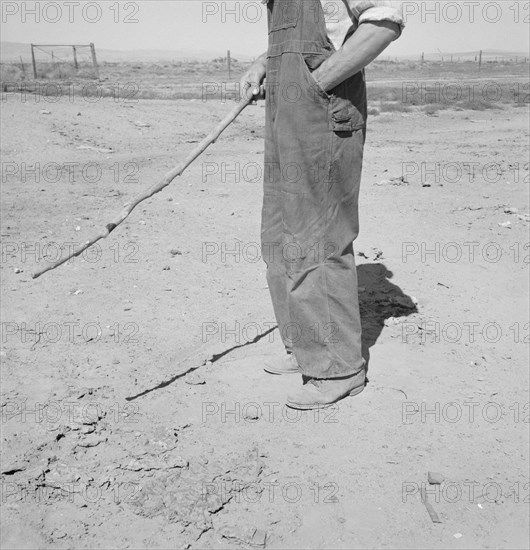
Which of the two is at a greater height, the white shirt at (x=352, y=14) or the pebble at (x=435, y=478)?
the white shirt at (x=352, y=14)

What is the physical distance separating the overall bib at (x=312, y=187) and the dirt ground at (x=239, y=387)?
0.36 meters

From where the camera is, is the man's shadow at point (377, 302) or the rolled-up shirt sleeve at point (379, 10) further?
the man's shadow at point (377, 302)

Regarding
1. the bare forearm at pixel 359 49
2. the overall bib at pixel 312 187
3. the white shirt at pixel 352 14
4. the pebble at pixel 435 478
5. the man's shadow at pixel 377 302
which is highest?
the white shirt at pixel 352 14

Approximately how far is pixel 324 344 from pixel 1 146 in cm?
702

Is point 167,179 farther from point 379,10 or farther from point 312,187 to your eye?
point 379,10

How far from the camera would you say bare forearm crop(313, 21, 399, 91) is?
2.50 metres

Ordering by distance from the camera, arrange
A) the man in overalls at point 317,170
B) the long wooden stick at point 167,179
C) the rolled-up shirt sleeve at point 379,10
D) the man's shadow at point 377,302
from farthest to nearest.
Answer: the man's shadow at point 377,302, the long wooden stick at point 167,179, the man in overalls at point 317,170, the rolled-up shirt sleeve at point 379,10

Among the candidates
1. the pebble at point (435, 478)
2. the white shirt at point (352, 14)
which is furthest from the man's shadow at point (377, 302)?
the white shirt at point (352, 14)

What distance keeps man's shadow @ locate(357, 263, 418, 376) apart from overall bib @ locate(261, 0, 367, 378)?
529 millimetres

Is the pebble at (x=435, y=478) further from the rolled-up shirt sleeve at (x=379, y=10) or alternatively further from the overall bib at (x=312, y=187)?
the rolled-up shirt sleeve at (x=379, y=10)

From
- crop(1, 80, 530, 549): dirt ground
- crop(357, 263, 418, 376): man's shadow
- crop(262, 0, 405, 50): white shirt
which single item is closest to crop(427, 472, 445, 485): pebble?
crop(1, 80, 530, 549): dirt ground

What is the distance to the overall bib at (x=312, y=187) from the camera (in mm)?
2713

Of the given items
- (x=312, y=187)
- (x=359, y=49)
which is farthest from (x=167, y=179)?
(x=359, y=49)

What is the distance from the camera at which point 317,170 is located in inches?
111
